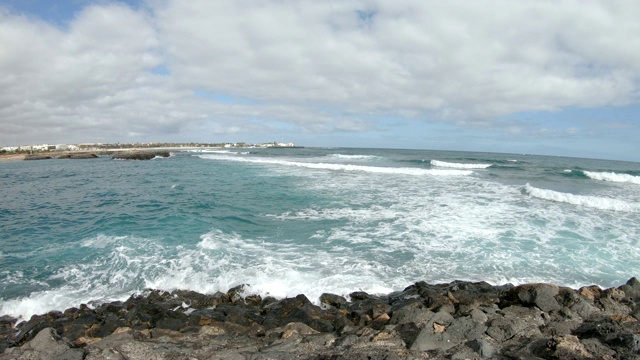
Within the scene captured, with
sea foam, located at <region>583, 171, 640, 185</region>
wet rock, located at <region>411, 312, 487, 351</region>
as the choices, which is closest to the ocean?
wet rock, located at <region>411, 312, 487, 351</region>

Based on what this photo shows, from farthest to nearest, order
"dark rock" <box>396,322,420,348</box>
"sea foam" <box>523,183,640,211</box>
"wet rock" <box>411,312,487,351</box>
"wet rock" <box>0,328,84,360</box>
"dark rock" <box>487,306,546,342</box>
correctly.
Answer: "sea foam" <box>523,183,640,211</box> < "dark rock" <box>487,306,546,342</box> < "dark rock" <box>396,322,420,348</box> < "wet rock" <box>411,312,487,351</box> < "wet rock" <box>0,328,84,360</box>

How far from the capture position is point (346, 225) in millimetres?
11992

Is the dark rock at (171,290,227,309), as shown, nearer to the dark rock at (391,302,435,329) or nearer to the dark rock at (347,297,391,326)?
the dark rock at (347,297,391,326)

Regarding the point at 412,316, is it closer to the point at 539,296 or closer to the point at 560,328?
the point at 560,328

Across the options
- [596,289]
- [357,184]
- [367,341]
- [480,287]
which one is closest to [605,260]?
[596,289]

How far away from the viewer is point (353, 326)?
17.1ft

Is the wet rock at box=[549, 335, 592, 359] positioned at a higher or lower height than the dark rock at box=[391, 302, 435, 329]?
higher

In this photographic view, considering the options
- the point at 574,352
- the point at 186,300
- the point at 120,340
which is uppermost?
the point at 574,352

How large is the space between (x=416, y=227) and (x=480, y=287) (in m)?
4.77

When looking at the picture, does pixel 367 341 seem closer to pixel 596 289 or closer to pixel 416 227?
pixel 596 289

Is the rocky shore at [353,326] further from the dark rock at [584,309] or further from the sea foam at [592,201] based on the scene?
the sea foam at [592,201]

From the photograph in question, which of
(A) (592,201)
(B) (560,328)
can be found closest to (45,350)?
(B) (560,328)

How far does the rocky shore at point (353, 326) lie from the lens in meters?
4.16

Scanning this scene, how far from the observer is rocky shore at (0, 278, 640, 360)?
164 inches
